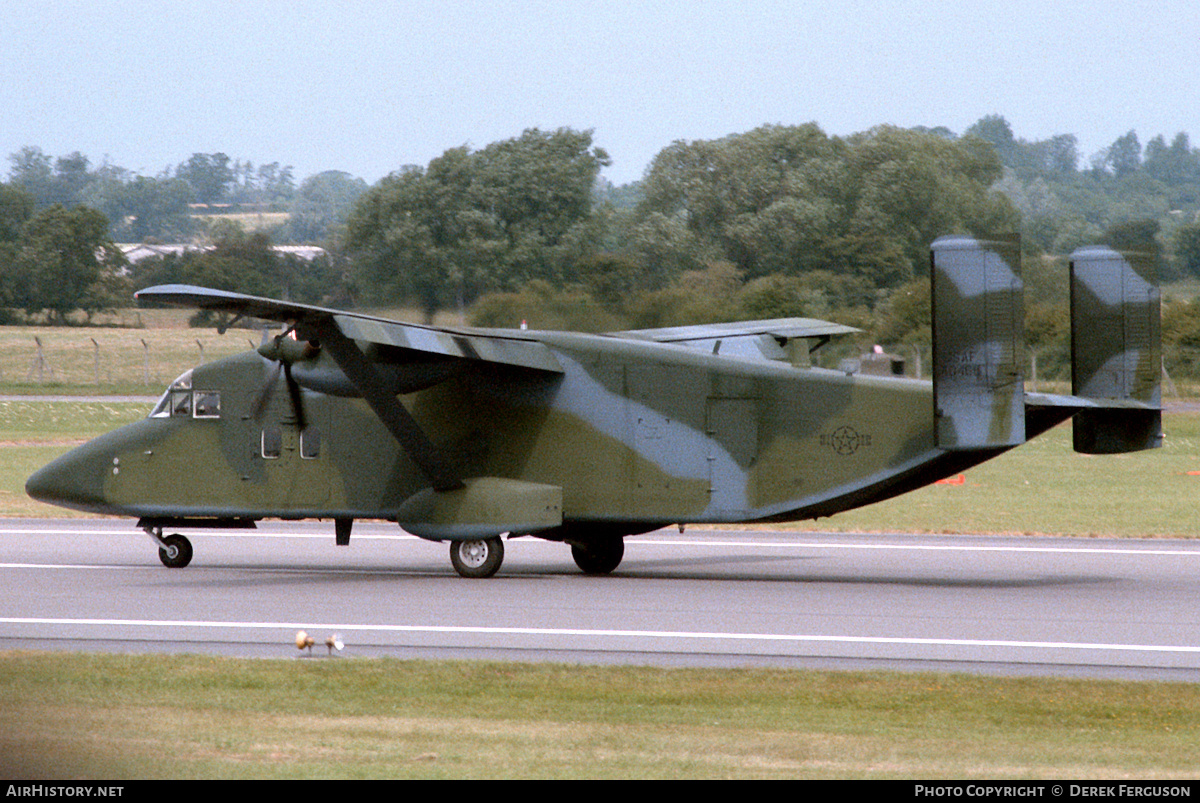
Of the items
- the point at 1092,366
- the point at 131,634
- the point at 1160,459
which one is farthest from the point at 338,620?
the point at 1160,459

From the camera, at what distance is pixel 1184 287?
142ft

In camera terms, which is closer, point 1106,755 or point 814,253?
point 1106,755

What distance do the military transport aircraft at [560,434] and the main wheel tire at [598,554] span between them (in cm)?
3

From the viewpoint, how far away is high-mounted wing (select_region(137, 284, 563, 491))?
16.3 metres

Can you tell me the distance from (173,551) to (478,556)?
4278mm

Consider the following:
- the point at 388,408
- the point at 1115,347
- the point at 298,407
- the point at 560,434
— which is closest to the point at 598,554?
the point at 560,434

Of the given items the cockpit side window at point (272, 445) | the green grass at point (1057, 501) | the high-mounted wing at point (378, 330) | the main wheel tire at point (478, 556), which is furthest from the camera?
the green grass at point (1057, 501)

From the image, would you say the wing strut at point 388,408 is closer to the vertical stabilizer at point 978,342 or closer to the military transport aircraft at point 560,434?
the military transport aircraft at point 560,434

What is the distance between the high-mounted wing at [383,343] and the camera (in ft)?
53.4

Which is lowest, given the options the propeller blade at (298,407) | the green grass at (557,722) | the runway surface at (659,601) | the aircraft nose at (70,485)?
the runway surface at (659,601)

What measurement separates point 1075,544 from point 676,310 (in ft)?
22.8

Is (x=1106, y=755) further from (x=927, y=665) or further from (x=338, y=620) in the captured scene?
(x=338, y=620)

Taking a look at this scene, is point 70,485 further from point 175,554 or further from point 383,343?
point 383,343

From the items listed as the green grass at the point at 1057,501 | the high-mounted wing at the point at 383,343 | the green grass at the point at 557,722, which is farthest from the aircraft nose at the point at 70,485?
the green grass at the point at 1057,501
